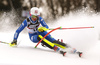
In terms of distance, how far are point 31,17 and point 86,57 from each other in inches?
63.1

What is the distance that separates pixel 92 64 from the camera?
3195 mm

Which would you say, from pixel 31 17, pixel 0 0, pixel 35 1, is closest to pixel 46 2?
pixel 35 1

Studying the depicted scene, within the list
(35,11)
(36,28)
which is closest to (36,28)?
(36,28)

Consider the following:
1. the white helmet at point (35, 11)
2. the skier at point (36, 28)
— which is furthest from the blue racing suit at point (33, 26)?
the white helmet at point (35, 11)

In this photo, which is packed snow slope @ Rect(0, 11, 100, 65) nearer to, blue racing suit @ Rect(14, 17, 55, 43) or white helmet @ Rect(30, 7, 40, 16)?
blue racing suit @ Rect(14, 17, 55, 43)

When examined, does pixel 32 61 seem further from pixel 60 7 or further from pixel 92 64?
pixel 60 7

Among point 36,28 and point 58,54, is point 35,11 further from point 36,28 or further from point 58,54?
point 58,54

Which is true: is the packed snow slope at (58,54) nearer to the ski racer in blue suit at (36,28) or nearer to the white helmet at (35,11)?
the ski racer in blue suit at (36,28)


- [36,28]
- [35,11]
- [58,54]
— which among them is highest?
[35,11]

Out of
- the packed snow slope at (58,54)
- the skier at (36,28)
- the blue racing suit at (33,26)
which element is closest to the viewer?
the packed snow slope at (58,54)

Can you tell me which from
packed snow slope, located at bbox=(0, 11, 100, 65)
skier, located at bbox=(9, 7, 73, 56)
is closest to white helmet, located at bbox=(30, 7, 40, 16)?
skier, located at bbox=(9, 7, 73, 56)

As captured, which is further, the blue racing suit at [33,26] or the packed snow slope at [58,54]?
the blue racing suit at [33,26]

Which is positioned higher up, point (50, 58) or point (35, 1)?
point (35, 1)

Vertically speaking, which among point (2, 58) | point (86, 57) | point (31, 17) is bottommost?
point (86, 57)
